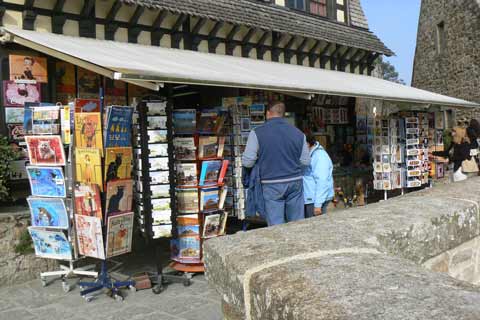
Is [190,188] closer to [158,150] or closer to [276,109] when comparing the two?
[158,150]

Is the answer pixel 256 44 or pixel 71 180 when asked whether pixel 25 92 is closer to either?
pixel 71 180

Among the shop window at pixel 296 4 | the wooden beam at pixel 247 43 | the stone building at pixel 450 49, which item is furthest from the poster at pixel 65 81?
the stone building at pixel 450 49

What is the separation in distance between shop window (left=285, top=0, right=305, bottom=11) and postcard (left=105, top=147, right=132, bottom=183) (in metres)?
7.54

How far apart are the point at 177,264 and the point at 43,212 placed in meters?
1.47

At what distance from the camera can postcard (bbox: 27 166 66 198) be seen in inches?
192

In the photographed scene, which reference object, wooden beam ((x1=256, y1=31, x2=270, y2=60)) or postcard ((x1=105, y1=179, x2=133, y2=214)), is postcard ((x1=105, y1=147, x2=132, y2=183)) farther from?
wooden beam ((x1=256, y1=31, x2=270, y2=60))

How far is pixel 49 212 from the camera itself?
16.3ft

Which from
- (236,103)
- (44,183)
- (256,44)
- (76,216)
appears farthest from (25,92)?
(256,44)

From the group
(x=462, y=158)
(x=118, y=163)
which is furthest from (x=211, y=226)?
(x=462, y=158)

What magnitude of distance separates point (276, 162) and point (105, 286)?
76.8 inches

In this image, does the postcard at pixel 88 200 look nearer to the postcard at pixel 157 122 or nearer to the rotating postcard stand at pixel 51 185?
the rotating postcard stand at pixel 51 185

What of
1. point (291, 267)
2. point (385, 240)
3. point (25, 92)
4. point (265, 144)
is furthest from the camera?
point (25, 92)

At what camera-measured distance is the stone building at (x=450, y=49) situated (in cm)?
2023

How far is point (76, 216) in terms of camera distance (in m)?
4.85
